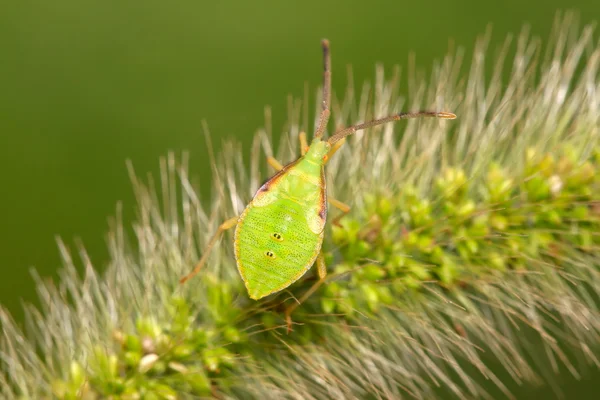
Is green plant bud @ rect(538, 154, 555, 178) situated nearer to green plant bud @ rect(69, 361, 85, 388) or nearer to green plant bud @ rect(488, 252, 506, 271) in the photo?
green plant bud @ rect(488, 252, 506, 271)

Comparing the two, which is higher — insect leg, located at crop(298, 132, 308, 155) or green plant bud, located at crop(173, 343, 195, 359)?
insect leg, located at crop(298, 132, 308, 155)

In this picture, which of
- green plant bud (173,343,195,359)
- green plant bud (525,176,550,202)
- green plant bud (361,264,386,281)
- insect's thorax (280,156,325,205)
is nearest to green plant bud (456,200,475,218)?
green plant bud (525,176,550,202)

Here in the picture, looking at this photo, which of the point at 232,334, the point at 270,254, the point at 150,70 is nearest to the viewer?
the point at 270,254

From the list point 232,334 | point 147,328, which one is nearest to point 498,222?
point 232,334

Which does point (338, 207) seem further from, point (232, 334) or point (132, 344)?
point (132, 344)

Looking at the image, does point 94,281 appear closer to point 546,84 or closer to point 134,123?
point 546,84

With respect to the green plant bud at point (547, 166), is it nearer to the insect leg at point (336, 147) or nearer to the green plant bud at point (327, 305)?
the insect leg at point (336, 147)

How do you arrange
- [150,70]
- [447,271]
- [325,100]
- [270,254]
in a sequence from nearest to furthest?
1. [270,254]
2. [447,271]
3. [325,100]
4. [150,70]

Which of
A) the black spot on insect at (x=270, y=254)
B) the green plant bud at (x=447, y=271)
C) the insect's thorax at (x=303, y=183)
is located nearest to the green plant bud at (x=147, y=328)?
the black spot on insect at (x=270, y=254)
